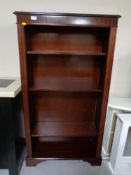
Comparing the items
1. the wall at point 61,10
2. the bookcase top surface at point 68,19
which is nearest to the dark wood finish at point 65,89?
the bookcase top surface at point 68,19

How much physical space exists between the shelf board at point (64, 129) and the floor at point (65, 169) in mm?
414

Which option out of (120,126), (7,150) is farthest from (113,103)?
(7,150)

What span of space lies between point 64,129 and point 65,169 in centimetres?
46

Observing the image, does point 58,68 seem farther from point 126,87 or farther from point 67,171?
point 67,171

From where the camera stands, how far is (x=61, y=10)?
1.74 meters

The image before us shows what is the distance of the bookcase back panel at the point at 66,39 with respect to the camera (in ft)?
5.50

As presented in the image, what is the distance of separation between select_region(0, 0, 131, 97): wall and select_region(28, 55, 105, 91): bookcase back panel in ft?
0.96

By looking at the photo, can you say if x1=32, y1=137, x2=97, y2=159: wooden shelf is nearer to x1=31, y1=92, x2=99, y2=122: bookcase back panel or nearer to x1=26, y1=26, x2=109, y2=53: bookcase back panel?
x1=31, y1=92, x2=99, y2=122: bookcase back panel

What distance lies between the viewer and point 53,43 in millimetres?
1721

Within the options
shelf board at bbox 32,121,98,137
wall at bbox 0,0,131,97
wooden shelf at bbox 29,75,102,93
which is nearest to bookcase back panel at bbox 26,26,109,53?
wall at bbox 0,0,131,97

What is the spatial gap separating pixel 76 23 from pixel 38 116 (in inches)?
47.8

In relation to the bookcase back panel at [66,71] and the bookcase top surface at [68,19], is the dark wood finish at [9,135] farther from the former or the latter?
the bookcase top surface at [68,19]

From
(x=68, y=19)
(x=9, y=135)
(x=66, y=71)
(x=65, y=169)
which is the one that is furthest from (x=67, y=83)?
(x=65, y=169)

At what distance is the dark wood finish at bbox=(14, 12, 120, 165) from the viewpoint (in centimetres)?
159
